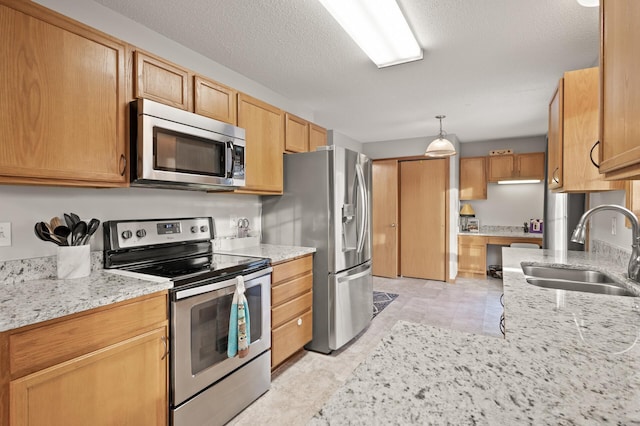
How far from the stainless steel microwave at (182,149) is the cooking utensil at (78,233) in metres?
0.32

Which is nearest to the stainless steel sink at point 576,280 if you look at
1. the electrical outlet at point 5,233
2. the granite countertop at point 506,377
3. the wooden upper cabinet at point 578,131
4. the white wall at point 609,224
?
the white wall at point 609,224

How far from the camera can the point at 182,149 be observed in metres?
1.94

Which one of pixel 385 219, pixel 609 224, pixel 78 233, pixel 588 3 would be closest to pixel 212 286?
pixel 78 233

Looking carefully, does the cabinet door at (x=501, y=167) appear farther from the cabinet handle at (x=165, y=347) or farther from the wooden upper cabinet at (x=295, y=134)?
the cabinet handle at (x=165, y=347)

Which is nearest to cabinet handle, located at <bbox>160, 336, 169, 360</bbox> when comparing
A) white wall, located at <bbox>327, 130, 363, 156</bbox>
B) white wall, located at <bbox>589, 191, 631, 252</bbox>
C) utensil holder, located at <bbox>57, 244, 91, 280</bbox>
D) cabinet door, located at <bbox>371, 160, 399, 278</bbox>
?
utensil holder, located at <bbox>57, 244, 91, 280</bbox>

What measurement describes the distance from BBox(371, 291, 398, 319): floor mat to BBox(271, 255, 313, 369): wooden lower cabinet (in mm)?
1321

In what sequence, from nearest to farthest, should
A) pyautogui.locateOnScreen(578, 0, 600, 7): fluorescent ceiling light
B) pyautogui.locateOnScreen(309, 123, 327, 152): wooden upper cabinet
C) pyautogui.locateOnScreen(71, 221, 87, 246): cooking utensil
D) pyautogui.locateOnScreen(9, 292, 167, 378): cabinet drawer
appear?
pyautogui.locateOnScreen(9, 292, 167, 378): cabinet drawer < pyautogui.locateOnScreen(71, 221, 87, 246): cooking utensil < pyautogui.locateOnScreen(578, 0, 600, 7): fluorescent ceiling light < pyautogui.locateOnScreen(309, 123, 327, 152): wooden upper cabinet

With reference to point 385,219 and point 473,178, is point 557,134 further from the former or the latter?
point 473,178

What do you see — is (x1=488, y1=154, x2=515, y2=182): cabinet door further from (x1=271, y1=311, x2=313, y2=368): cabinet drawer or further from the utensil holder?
the utensil holder

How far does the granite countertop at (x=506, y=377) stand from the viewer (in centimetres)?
54

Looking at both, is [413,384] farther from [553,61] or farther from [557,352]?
[553,61]

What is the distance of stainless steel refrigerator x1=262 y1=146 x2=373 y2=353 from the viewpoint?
2740 millimetres

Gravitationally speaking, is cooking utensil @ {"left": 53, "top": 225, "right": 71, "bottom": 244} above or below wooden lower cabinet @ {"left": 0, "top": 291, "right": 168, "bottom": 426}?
above

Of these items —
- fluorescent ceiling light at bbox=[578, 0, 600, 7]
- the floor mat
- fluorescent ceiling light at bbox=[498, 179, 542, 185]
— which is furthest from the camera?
fluorescent ceiling light at bbox=[498, 179, 542, 185]
